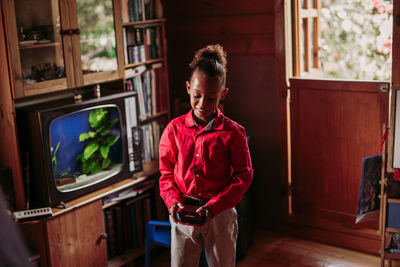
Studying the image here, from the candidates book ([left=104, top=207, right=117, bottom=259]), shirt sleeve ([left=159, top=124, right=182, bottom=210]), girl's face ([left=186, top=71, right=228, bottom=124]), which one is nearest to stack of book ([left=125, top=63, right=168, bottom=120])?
book ([left=104, top=207, right=117, bottom=259])

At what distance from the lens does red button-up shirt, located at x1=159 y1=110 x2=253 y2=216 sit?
1.97 m

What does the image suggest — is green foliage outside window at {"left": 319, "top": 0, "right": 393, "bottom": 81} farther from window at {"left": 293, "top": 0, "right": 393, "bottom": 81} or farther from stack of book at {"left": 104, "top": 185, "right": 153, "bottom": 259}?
stack of book at {"left": 104, "top": 185, "right": 153, "bottom": 259}

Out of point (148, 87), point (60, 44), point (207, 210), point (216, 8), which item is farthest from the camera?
point (216, 8)

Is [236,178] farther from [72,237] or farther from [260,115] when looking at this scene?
[260,115]

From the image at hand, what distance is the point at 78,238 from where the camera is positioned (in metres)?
2.59

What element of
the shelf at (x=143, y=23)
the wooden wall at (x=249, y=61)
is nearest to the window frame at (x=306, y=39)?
the wooden wall at (x=249, y=61)

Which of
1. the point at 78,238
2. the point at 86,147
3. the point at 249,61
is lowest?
the point at 78,238

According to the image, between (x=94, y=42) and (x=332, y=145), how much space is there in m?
1.64

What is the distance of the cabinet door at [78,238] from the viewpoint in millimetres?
2455

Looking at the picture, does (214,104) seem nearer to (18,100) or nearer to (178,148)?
(178,148)

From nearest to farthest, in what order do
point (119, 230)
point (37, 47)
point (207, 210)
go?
point (207, 210) → point (37, 47) → point (119, 230)

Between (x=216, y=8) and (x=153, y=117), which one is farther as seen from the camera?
(x=216, y=8)

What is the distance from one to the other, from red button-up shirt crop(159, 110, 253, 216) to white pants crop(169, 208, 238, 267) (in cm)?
9

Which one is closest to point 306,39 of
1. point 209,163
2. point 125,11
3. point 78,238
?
point 125,11
